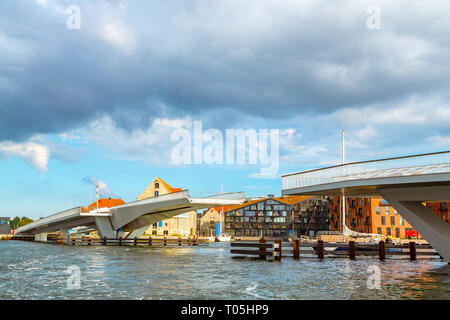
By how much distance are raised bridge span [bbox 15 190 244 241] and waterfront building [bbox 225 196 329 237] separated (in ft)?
168

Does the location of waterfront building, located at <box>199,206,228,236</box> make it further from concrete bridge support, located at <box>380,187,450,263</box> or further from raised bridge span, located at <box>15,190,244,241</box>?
concrete bridge support, located at <box>380,187,450,263</box>

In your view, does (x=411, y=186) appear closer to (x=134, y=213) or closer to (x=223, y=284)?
(x=223, y=284)

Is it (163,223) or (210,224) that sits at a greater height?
(163,223)

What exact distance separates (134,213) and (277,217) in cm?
7015

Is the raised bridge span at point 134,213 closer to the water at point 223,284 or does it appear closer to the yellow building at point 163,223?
the water at point 223,284

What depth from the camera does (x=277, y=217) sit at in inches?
5241

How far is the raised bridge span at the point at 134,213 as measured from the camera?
60.9 metres

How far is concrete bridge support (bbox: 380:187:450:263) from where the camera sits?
2617 centimetres

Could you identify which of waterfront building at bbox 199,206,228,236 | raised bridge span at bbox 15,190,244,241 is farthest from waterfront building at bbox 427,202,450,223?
waterfront building at bbox 199,206,228,236

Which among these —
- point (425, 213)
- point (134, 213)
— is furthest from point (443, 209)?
point (425, 213)

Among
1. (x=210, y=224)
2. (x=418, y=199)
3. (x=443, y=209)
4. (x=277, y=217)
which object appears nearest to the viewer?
(x=418, y=199)

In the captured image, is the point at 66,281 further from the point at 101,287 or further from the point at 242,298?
the point at 242,298

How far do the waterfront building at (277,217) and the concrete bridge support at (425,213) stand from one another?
102 metres

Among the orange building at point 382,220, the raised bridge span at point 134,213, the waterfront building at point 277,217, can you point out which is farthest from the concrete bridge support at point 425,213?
the waterfront building at point 277,217
